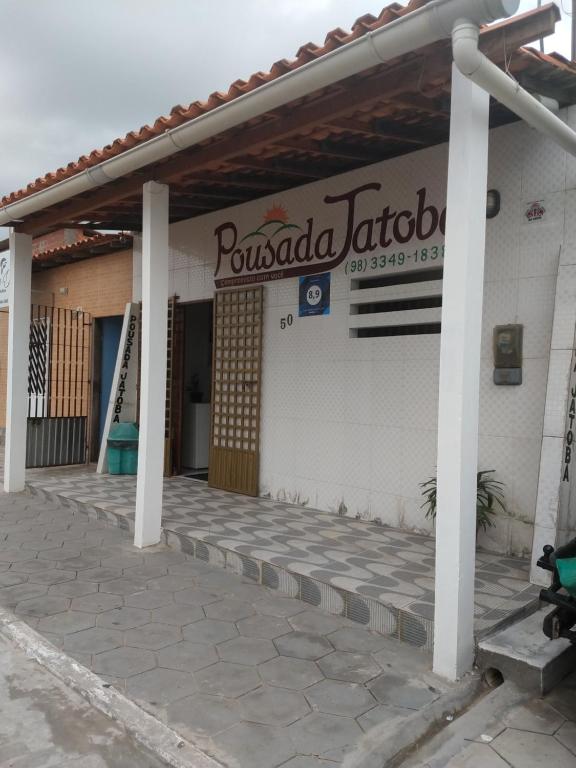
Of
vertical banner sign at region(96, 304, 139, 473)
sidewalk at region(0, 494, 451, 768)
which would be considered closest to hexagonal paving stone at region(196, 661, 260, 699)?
sidewalk at region(0, 494, 451, 768)

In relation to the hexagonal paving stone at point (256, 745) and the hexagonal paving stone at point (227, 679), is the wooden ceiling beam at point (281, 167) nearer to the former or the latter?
the hexagonal paving stone at point (227, 679)

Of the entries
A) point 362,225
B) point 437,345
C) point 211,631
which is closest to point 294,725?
point 211,631

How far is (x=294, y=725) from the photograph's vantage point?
108 inches

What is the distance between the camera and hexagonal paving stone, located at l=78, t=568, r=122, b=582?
461 cm

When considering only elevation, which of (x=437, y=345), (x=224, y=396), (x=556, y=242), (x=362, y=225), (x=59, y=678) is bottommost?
(x=59, y=678)

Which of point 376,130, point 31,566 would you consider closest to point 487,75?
point 376,130

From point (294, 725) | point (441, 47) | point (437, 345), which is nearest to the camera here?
point (294, 725)

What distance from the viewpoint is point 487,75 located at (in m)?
2.88

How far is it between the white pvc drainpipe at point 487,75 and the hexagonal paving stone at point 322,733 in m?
3.01

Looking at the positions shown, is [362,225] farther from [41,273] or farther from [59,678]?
[41,273]

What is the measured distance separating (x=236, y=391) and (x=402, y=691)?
4.47 meters

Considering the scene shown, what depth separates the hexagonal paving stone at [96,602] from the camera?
404 centimetres

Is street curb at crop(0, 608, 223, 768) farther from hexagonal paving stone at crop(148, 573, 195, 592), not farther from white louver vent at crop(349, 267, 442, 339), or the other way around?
white louver vent at crop(349, 267, 442, 339)

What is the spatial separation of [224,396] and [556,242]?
4.05 m
